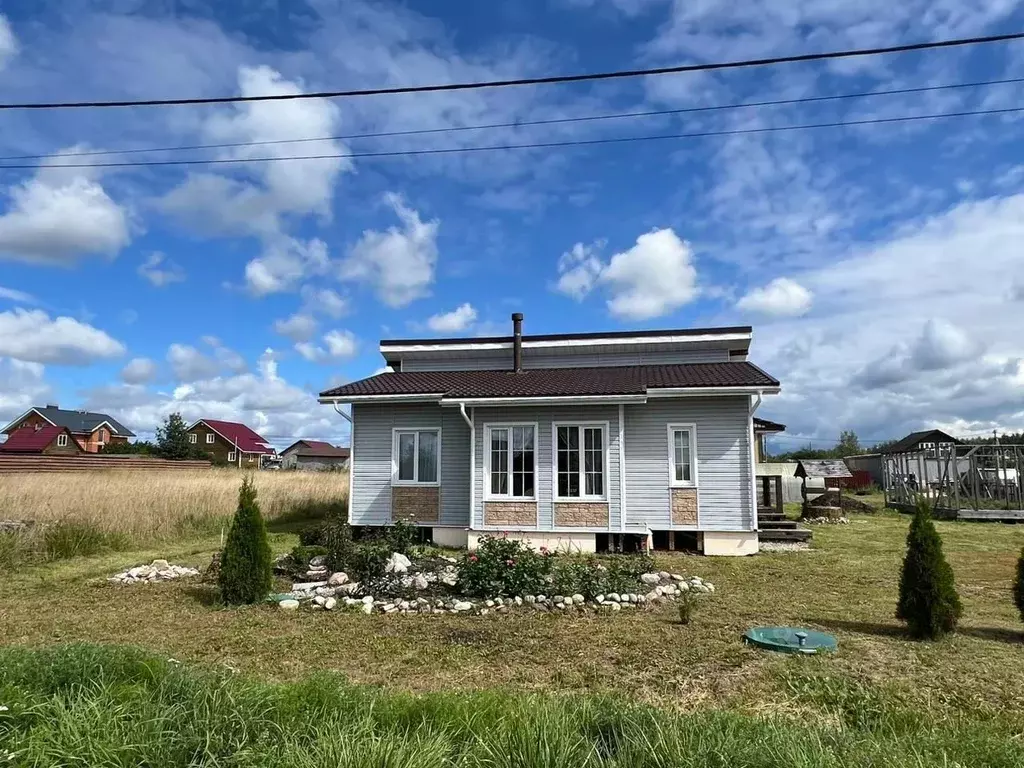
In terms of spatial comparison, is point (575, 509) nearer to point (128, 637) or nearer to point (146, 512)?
point (128, 637)

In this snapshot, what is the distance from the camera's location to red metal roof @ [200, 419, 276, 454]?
223 ft

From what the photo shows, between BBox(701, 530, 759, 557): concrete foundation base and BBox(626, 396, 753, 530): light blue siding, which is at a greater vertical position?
BBox(626, 396, 753, 530): light blue siding

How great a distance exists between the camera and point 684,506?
13703 millimetres

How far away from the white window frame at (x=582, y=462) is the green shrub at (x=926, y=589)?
7107 millimetres

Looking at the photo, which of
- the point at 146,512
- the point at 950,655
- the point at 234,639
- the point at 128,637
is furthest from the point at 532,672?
the point at 146,512

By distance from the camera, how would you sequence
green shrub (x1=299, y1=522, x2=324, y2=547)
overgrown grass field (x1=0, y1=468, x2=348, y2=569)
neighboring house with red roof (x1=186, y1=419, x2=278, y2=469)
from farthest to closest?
neighboring house with red roof (x1=186, y1=419, x2=278, y2=469), green shrub (x1=299, y1=522, x2=324, y2=547), overgrown grass field (x1=0, y1=468, x2=348, y2=569)

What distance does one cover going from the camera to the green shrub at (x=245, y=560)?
27.9 ft

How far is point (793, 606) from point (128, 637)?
25.2 ft

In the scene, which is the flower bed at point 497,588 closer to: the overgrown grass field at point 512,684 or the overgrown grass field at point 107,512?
the overgrown grass field at point 512,684

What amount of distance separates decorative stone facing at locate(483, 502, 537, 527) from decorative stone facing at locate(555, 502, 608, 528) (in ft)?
1.68

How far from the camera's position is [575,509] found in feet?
44.8

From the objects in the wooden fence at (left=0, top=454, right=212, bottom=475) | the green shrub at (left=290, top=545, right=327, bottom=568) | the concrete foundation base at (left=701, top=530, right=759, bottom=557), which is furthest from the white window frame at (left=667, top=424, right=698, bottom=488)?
the wooden fence at (left=0, top=454, right=212, bottom=475)

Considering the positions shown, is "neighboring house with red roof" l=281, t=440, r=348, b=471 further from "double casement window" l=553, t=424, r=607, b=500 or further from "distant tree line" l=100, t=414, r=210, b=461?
"double casement window" l=553, t=424, r=607, b=500

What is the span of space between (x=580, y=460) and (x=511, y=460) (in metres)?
1.44
